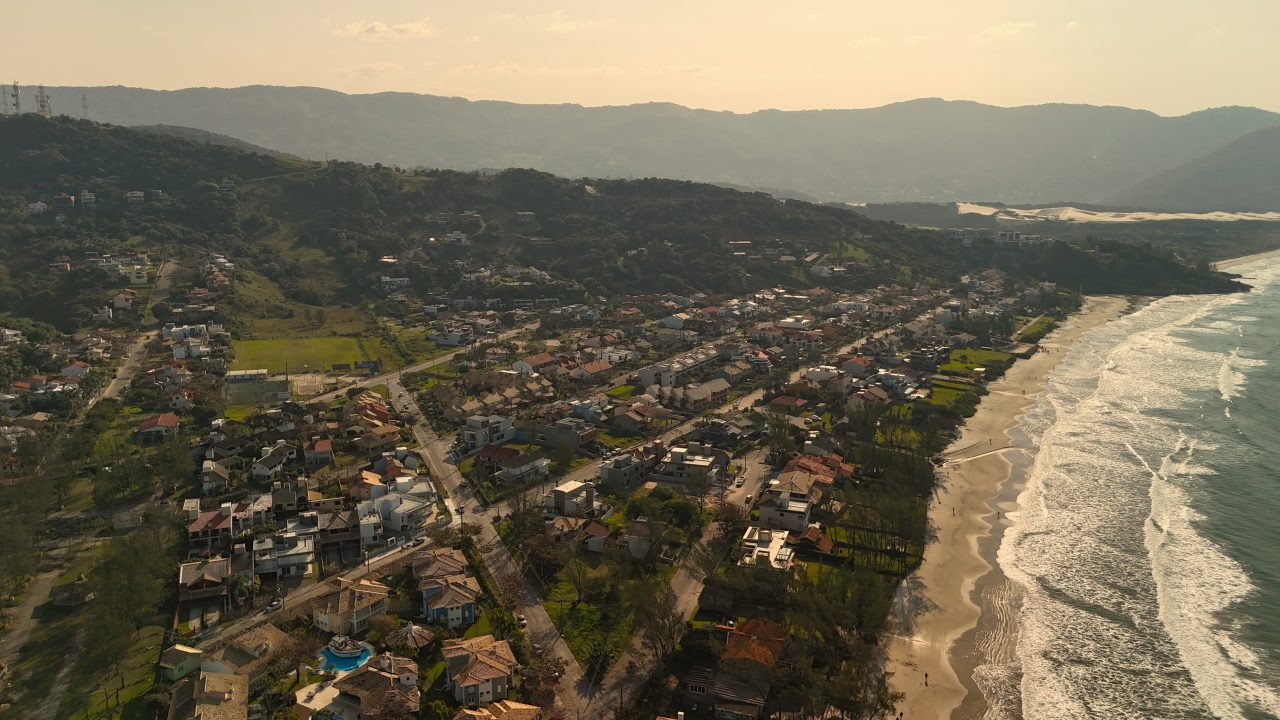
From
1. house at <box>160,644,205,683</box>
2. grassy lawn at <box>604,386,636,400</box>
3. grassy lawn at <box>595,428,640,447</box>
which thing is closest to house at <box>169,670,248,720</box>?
house at <box>160,644,205,683</box>

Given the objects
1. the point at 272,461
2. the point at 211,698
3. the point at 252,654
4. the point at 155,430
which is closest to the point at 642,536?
the point at 252,654

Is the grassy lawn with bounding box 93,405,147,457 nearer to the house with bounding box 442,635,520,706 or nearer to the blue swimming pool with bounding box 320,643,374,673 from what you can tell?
the blue swimming pool with bounding box 320,643,374,673

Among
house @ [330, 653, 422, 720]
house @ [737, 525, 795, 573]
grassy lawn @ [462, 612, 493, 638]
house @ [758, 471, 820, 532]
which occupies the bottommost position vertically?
grassy lawn @ [462, 612, 493, 638]

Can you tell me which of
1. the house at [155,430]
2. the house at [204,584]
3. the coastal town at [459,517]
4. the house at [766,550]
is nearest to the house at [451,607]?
the coastal town at [459,517]

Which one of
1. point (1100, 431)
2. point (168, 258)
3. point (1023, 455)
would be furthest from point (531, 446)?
point (168, 258)

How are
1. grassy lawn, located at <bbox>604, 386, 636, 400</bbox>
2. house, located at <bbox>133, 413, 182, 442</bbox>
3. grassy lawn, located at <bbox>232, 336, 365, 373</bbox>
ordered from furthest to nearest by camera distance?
grassy lawn, located at <bbox>232, 336, 365, 373</bbox> < grassy lawn, located at <bbox>604, 386, 636, 400</bbox> < house, located at <bbox>133, 413, 182, 442</bbox>

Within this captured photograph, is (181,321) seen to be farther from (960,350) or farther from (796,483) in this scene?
(960,350)
